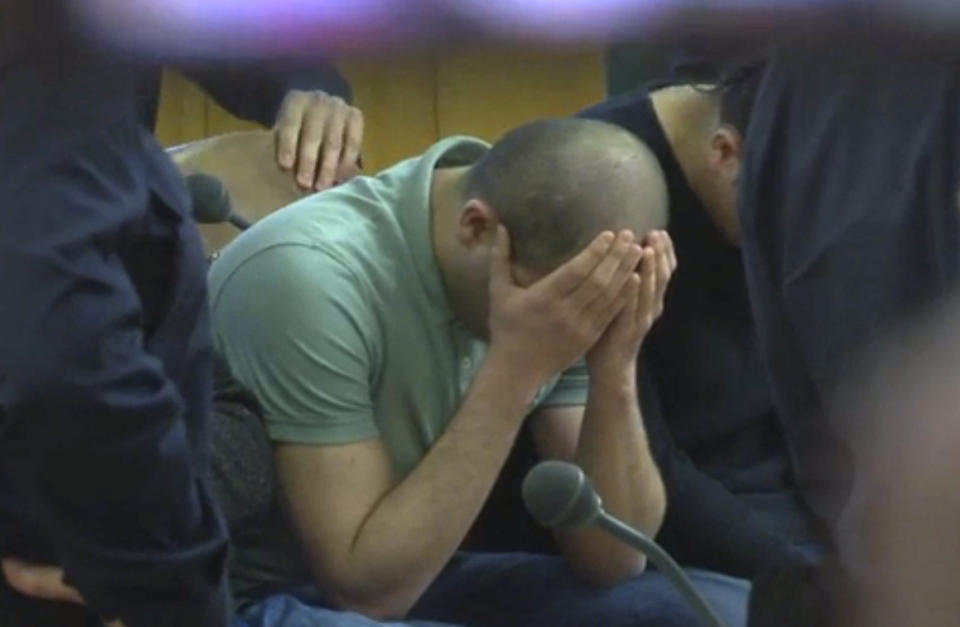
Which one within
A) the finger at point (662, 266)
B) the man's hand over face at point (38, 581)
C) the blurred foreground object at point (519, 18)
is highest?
the blurred foreground object at point (519, 18)

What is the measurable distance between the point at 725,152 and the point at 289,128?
11.6 inches

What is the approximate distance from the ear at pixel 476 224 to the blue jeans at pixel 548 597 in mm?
234

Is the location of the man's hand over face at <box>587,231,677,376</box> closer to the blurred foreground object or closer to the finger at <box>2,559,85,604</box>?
the finger at <box>2,559,85,604</box>

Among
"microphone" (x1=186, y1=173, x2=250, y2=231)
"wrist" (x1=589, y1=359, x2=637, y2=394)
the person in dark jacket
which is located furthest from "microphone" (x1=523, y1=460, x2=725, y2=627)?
"microphone" (x1=186, y1=173, x2=250, y2=231)

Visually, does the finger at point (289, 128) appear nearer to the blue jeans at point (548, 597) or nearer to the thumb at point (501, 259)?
the thumb at point (501, 259)

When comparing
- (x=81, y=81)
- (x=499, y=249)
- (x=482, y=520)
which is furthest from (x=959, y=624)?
(x=482, y=520)

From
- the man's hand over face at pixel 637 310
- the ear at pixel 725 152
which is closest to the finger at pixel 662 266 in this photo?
the man's hand over face at pixel 637 310

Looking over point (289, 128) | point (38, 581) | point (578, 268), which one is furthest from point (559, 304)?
point (38, 581)

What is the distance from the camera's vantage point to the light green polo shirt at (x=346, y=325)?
2.93ft

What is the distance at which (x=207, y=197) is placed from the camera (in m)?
0.95

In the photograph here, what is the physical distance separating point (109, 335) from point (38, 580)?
0.14 metres

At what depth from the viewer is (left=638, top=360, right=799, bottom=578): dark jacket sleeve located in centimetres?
107

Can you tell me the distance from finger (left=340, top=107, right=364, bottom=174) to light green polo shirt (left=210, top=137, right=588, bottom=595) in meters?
0.02

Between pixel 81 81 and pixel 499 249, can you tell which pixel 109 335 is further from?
pixel 499 249
